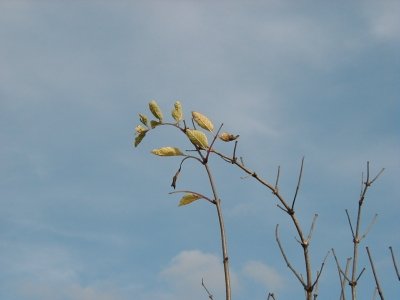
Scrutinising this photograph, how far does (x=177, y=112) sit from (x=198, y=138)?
223 millimetres

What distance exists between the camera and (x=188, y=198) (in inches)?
109

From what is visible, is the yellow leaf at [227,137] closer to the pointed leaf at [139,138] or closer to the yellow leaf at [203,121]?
the yellow leaf at [203,121]

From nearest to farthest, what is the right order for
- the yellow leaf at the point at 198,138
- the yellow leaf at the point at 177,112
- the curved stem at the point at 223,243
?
the curved stem at the point at 223,243, the yellow leaf at the point at 198,138, the yellow leaf at the point at 177,112

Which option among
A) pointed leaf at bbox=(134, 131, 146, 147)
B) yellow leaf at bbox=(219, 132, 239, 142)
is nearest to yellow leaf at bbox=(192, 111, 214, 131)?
yellow leaf at bbox=(219, 132, 239, 142)

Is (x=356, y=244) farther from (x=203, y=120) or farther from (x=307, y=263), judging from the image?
(x=203, y=120)

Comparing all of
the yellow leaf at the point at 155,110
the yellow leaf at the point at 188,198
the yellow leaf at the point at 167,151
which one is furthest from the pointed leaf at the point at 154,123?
the yellow leaf at the point at 188,198

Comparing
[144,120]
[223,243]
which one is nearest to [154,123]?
[144,120]

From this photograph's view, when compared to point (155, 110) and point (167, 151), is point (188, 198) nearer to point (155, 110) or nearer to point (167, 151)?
point (167, 151)

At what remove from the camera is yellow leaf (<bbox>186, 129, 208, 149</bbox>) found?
2719mm

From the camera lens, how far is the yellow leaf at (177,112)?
2863mm

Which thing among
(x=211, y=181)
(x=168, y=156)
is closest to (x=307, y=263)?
(x=211, y=181)

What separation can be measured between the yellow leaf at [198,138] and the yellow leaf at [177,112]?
116 millimetres

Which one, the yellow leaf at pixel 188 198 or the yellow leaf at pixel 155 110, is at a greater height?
the yellow leaf at pixel 155 110

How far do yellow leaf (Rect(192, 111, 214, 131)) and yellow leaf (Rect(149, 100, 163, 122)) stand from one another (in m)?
0.18
